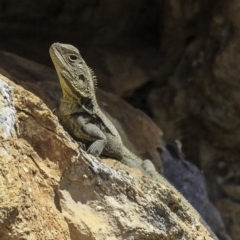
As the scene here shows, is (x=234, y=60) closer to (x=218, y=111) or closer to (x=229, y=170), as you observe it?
(x=218, y=111)

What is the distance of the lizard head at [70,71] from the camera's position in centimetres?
434

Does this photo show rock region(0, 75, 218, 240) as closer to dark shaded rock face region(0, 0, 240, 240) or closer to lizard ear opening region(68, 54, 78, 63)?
lizard ear opening region(68, 54, 78, 63)

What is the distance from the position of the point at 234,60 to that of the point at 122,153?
264cm

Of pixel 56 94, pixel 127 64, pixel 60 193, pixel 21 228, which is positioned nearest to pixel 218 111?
pixel 127 64

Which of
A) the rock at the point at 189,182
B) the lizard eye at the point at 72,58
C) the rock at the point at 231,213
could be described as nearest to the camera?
the lizard eye at the point at 72,58

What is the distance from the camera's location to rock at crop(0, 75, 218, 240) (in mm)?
2486

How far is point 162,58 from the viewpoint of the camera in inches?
305

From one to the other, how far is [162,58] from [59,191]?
5.07m

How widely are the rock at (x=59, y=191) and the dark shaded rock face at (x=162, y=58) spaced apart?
391 centimetres

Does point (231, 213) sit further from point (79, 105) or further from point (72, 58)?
point (72, 58)

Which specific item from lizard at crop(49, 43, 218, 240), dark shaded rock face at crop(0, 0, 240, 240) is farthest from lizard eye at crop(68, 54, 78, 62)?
dark shaded rock face at crop(0, 0, 240, 240)

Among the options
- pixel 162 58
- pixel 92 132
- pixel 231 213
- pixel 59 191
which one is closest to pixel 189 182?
pixel 231 213

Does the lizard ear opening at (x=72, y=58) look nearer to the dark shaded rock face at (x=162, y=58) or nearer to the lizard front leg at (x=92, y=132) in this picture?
the lizard front leg at (x=92, y=132)

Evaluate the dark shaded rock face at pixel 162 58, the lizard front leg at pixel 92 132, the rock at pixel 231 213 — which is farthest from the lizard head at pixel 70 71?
the rock at pixel 231 213
